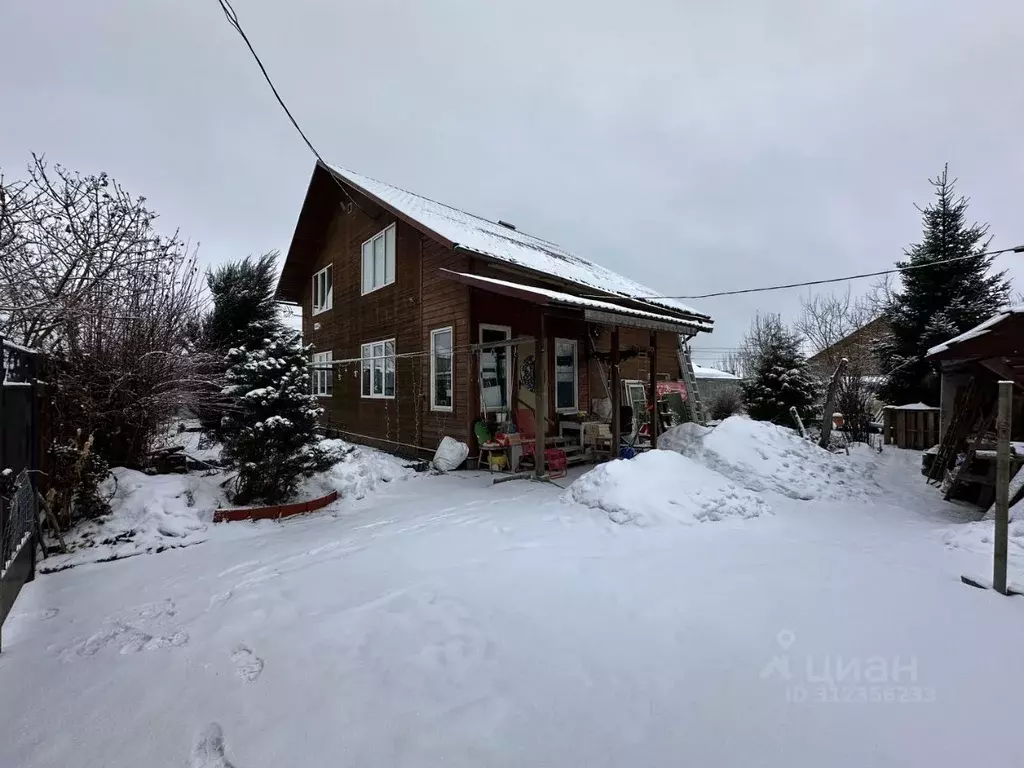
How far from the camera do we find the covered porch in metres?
7.08

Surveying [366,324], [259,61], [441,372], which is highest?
[259,61]

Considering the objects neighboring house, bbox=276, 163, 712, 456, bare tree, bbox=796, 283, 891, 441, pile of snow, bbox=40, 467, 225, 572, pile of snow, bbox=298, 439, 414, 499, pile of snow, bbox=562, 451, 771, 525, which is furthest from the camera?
bare tree, bbox=796, 283, 891, 441

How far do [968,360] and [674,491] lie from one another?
4975 mm

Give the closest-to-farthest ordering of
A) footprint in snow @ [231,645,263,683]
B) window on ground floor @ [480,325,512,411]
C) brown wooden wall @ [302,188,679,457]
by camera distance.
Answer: footprint in snow @ [231,645,263,683] < brown wooden wall @ [302,188,679,457] < window on ground floor @ [480,325,512,411]

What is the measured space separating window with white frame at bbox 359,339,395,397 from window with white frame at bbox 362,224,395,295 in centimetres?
147

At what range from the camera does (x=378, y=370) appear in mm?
11516

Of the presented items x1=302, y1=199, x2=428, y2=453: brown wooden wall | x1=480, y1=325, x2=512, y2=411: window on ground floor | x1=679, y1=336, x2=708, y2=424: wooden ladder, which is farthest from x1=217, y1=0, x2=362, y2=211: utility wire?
x1=679, y1=336, x2=708, y2=424: wooden ladder

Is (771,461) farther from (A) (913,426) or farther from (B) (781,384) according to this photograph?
(B) (781,384)

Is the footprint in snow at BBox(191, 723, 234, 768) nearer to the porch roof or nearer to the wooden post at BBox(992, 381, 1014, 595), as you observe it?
the wooden post at BBox(992, 381, 1014, 595)

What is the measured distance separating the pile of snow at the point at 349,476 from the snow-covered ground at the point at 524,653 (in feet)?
4.68

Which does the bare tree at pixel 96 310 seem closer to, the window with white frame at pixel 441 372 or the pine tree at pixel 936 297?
the window with white frame at pixel 441 372

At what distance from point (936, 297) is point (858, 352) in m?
5.61

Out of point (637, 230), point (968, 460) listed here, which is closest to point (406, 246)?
point (968, 460)

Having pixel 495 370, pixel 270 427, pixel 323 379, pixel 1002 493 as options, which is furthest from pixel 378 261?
pixel 1002 493
